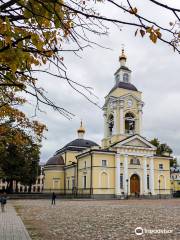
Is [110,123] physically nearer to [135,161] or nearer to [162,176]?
[135,161]

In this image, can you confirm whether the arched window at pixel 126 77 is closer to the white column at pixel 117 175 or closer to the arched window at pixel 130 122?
the arched window at pixel 130 122

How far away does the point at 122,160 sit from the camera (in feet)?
157

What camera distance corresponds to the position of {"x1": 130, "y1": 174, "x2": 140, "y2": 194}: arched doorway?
4791 centimetres

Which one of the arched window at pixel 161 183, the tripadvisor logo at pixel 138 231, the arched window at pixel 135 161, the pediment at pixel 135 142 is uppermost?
the pediment at pixel 135 142

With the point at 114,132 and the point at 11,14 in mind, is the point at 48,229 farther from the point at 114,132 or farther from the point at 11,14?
the point at 114,132

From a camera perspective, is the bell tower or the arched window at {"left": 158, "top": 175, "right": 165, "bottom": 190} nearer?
the arched window at {"left": 158, "top": 175, "right": 165, "bottom": 190}

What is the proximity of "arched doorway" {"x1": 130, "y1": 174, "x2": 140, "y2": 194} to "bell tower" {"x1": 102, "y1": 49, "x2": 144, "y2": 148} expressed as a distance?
6.22 meters

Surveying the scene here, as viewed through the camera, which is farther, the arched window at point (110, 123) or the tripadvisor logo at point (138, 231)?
the arched window at point (110, 123)

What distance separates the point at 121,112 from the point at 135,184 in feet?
37.3

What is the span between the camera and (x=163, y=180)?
51094 mm

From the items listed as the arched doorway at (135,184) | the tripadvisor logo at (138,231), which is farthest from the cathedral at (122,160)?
the tripadvisor logo at (138,231)

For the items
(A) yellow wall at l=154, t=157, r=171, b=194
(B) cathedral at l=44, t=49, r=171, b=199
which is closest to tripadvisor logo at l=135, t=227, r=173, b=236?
(B) cathedral at l=44, t=49, r=171, b=199

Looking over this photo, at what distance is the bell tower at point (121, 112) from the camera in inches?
1993

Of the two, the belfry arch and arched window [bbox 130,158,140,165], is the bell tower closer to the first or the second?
the belfry arch
